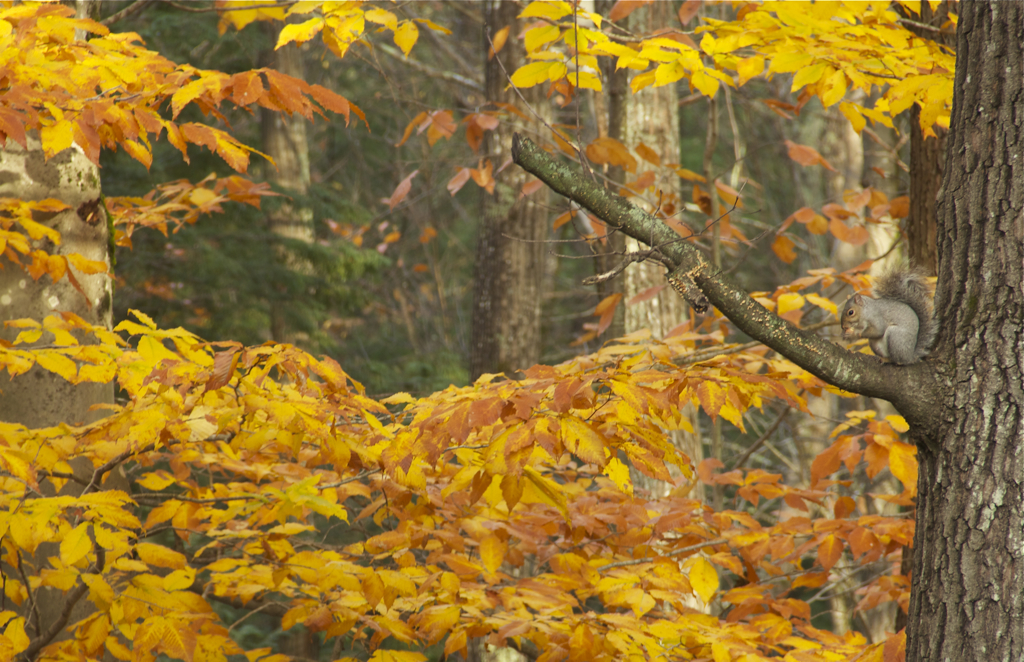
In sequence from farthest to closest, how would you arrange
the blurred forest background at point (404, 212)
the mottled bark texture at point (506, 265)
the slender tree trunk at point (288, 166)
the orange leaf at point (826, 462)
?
the slender tree trunk at point (288, 166) → the mottled bark texture at point (506, 265) → the blurred forest background at point (404, 212) → the orange leaf at point (826, 462)

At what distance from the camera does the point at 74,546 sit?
195 cm

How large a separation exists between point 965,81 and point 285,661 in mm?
2412

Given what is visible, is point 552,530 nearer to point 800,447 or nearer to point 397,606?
point 397,606

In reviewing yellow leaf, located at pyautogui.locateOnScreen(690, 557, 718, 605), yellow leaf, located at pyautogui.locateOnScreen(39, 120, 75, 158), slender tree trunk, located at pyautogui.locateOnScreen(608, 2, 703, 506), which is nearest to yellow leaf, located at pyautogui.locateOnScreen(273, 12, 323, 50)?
yellow leaf, located at pyautogui.locateOnScreen(39, 120, 75, 158)

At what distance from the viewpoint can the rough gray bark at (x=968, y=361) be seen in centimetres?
155

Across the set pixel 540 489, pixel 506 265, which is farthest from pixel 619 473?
pixel 506 265

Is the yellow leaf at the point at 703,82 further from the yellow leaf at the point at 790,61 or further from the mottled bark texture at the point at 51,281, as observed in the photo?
the mottled bark texture at the point at 51,281

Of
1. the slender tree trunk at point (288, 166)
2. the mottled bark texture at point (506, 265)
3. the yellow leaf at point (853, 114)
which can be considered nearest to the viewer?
the yellow leaf at point (853, 114)

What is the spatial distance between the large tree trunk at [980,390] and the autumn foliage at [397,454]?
16.3 inches

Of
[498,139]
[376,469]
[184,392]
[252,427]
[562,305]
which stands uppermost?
[498,139]

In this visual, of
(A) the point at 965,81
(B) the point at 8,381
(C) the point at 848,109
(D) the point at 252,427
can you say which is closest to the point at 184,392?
(D) the point at 252,427

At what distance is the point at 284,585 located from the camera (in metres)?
2.58

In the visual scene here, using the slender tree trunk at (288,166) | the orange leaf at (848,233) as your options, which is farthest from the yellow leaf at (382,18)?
the slender tree trunk at (288,166)

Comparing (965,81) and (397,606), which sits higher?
(965,81)
